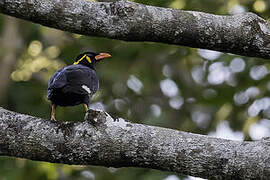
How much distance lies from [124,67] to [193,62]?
117cm

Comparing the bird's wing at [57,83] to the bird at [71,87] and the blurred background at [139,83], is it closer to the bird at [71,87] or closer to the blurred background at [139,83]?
the bird at [71,87]

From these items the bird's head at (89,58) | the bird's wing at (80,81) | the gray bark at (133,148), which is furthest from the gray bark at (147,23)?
the bird's head at (89,58)

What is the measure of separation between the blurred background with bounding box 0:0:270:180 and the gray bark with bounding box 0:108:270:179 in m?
3.10

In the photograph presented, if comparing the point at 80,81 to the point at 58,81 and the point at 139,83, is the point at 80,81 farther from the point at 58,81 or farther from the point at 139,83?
the point at 139,83

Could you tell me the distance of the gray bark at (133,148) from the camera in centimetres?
254

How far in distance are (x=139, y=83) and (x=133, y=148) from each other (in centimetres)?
473

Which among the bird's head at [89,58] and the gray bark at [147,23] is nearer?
the gray bark at [147,23]

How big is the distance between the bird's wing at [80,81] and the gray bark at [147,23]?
45.2 inches

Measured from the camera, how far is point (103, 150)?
2561mm

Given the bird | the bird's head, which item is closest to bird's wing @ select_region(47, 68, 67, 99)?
the bird

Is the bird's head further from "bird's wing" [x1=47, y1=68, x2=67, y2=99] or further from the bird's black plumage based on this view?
"bird's wing" [x1=47, y1=68, x2=67, y2=99]

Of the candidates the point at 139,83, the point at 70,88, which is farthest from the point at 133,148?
the point at 139,83

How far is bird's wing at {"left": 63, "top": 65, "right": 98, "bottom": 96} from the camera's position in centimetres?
373

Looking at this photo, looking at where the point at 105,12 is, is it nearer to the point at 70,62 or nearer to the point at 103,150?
the point at 103,150
